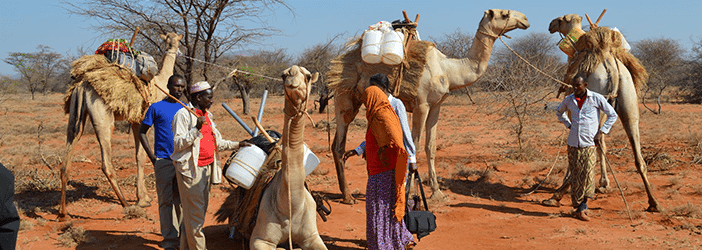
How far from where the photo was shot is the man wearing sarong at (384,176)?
14.1 ft

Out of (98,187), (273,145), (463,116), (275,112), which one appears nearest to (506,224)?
(273,145)

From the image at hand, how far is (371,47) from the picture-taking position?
21.9 feet

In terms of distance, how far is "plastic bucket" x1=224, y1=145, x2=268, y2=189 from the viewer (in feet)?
14.3

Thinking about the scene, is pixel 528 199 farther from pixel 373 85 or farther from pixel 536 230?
pixel 373 85

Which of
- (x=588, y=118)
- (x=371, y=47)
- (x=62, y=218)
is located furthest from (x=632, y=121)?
(x=62, y=218)

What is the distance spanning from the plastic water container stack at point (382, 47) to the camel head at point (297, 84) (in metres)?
3.58

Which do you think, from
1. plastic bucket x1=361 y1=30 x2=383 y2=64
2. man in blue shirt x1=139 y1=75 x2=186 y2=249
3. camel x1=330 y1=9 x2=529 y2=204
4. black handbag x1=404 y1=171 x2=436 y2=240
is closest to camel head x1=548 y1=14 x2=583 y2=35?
camel x1=330 y1=9 x2=529 y2=204

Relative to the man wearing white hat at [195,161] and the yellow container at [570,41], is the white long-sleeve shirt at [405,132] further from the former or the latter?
the yellow container at [570,41]

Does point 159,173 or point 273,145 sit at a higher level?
point 273,145

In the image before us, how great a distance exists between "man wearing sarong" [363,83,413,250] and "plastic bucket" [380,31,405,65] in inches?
92.1

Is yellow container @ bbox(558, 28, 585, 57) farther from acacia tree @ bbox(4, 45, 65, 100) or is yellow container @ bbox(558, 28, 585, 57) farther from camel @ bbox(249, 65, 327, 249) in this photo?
acacia tree @ bbox(4, 45, 65, 100)

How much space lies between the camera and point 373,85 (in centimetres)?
450

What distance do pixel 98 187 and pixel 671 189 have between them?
9369 mm

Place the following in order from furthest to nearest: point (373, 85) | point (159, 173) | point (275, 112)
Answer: point (275, 112)
point (159, 173)
point (373, 85)
